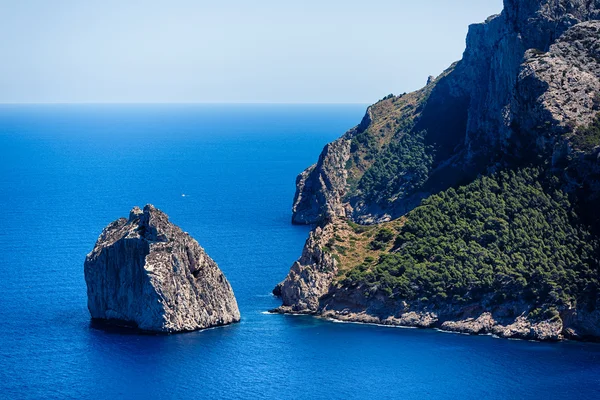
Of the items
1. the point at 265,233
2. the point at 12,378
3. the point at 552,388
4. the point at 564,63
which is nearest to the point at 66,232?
the point at 265,233

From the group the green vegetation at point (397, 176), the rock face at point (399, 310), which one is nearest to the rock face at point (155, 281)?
the rock face at point (399, 310)

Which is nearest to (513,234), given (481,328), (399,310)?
(481,328)

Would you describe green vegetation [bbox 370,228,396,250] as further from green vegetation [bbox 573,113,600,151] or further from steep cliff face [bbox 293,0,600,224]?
green vegetation [bbox 573,113,600,151]

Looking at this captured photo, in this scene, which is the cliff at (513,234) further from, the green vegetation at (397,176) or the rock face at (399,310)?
the green vegetation at (397,176)

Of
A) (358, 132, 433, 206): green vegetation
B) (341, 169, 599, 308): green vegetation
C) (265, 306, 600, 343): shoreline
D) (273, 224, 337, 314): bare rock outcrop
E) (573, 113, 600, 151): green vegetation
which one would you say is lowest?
(265, 306, 600, 343): shoreline

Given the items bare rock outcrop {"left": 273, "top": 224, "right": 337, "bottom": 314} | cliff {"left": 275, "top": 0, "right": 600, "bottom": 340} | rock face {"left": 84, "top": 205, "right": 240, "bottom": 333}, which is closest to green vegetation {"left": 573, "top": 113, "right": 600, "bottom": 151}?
cliff {"left": 275, "top": 0, "right": 600, "bottom": 340}

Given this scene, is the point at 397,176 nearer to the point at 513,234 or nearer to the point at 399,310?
the point at 513,234
